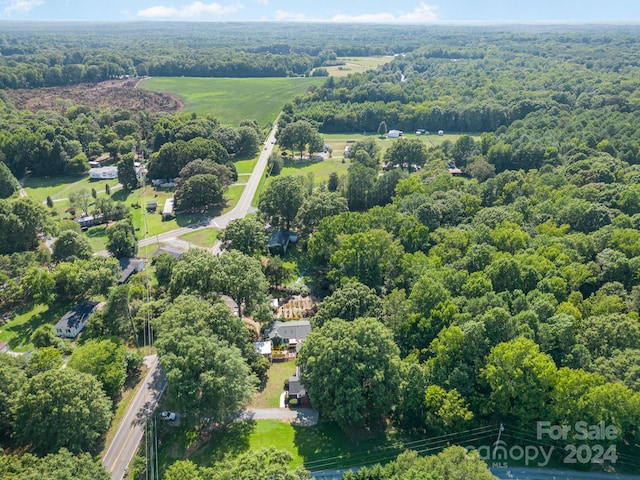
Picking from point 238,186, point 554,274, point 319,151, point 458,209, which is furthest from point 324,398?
point 319,151

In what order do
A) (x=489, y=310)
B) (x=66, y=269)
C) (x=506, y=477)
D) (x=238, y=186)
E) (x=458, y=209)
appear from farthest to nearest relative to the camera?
(x=238, y=186)
(x=458, y=209)
(x=66, y=269)
(x=489, y=310)
(x=506, y=477)

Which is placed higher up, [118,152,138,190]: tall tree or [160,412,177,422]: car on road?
[118,152,138,190]: tall tree

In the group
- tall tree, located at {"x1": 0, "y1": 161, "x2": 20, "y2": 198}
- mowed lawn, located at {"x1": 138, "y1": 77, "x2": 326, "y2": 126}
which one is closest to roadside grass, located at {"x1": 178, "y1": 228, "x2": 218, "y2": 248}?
tall tree, located at {"x1": 0, "y1": 161, "x2": 20, "y2": 198}

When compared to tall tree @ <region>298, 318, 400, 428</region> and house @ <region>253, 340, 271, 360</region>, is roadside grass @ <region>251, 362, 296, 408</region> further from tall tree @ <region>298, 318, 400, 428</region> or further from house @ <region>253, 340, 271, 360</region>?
tall tree @ <region>298, 318, 400, 428</region>

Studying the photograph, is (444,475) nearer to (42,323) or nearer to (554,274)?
(554,274)

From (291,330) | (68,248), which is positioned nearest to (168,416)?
(291,330)
